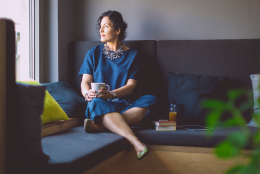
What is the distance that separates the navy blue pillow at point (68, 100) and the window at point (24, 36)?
0.38m

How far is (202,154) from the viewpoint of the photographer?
1.78 metres

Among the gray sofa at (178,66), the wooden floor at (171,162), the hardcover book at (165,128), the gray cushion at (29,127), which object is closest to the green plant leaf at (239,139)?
the gray cushion at (29,127)

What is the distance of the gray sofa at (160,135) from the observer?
139 centimetres

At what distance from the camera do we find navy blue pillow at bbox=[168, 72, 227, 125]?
2.14 m

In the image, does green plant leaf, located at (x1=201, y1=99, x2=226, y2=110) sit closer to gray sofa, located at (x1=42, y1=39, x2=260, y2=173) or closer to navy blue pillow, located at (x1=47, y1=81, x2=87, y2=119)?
gray sofa, located at (x1=42, y1=39, x2=260, y2=173)

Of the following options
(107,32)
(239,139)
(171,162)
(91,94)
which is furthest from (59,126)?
(239,139)

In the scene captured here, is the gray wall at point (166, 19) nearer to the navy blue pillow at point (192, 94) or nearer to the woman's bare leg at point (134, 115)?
the navy blue pillow at point (192, 94)

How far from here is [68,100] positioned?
214 cm

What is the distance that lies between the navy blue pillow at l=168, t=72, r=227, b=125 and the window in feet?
4.64

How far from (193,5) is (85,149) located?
6.48ft

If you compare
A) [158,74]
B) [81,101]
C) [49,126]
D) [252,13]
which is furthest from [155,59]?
[49,126]

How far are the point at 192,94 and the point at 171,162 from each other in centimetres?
65

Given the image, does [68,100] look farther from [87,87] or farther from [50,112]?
[50,112]

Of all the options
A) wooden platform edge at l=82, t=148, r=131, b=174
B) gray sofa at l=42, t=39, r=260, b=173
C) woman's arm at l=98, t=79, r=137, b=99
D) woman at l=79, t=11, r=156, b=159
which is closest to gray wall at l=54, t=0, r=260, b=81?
gray sofa at l=42, t=39, r=260, b=173
